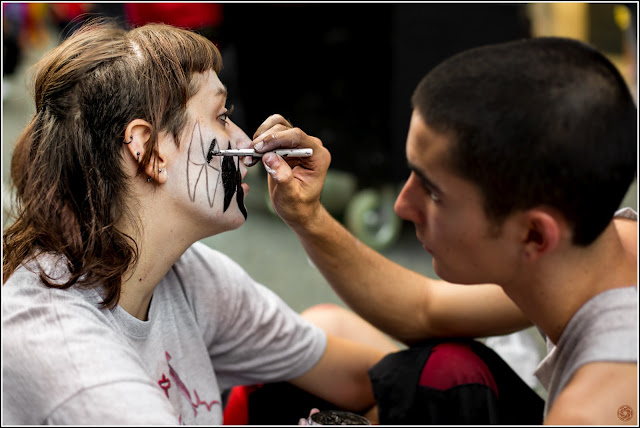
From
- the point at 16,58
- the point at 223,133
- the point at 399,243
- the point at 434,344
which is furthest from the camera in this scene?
the point at 16,58

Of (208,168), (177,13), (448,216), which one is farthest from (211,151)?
(177,13)

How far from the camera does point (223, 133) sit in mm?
1515

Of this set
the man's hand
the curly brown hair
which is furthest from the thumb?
the curly brown hair

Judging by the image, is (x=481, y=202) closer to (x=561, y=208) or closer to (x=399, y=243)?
(x=561, y=208)

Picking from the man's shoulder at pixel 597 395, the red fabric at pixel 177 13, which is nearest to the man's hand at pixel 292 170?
the man's shoulder at pixel 597 395

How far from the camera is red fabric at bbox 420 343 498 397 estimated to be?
1.52 m

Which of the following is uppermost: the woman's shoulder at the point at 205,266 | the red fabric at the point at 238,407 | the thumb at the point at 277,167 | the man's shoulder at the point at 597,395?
the thumb at the point at 277,167

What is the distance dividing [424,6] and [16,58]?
155 inches

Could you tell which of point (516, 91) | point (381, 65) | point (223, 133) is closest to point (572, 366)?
point (516, 91)

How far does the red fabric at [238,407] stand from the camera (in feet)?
6.01

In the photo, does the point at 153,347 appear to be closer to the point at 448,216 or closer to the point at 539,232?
the point at 448,216

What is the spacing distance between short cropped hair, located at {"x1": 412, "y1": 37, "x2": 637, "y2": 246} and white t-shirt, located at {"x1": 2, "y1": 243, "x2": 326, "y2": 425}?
2.21 feet

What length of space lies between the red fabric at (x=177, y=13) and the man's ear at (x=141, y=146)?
7.29 feet

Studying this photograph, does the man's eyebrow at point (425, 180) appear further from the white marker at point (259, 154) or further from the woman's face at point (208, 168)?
the woman's face at point (208, 168)
